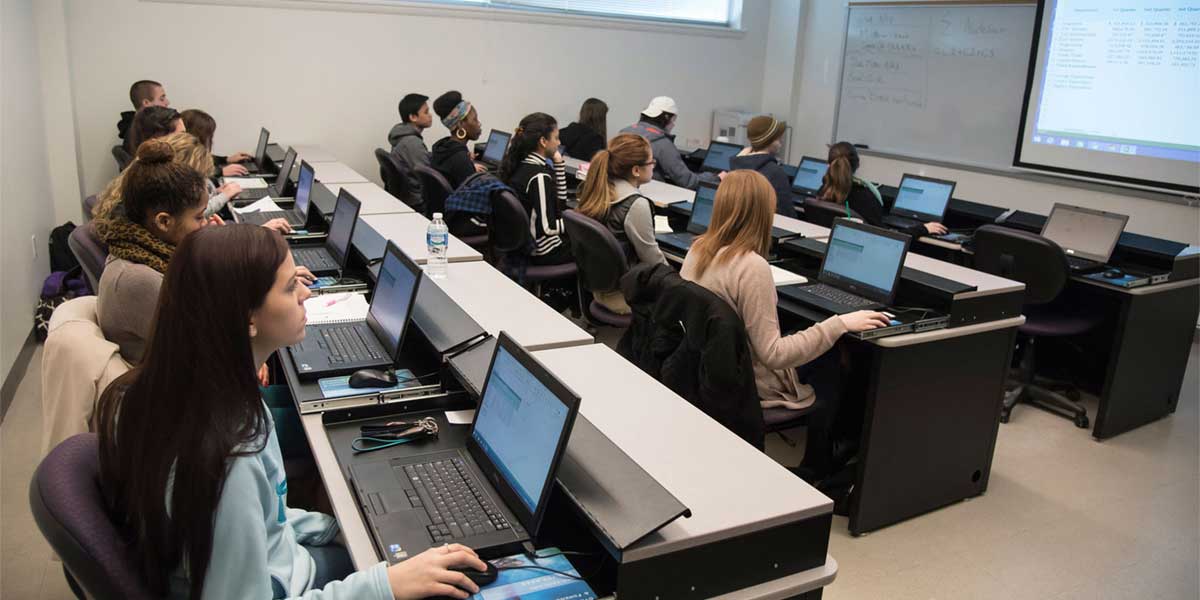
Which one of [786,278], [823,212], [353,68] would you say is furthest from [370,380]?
[353,68]

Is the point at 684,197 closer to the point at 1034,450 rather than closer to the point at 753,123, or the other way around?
the point at 753,123

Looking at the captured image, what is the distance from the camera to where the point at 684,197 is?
16.1ft

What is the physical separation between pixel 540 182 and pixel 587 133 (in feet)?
8.62

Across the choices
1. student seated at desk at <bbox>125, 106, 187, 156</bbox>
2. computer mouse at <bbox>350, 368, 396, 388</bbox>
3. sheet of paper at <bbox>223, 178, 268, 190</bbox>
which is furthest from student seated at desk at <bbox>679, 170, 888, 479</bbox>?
sheet of paper at <bbox>223, 178, 268, 190</bbox>

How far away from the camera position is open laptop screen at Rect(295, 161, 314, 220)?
4020 mm

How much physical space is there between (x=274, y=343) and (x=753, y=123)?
13.4 feet

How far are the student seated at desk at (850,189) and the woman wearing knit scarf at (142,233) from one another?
3.42m

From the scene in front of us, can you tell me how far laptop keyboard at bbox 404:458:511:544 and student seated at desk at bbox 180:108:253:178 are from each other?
11.2ft

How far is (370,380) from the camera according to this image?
197cm

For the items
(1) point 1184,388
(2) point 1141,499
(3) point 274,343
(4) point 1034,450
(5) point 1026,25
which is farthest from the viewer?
(5) point 1026,25

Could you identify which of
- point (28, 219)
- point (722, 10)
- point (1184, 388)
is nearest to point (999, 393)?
point (1184, 388)

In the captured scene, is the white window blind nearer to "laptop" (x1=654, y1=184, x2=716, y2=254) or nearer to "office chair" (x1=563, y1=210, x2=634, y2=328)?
"laptop" (x1=654, y1=184, x2=716, y2=254)

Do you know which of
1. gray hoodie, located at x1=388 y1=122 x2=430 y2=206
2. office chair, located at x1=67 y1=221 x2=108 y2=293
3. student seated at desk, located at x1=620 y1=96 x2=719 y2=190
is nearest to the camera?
office chair, located at x1=67 y1=221 x2=108 y2=293

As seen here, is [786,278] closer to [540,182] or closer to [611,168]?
[611,168]
